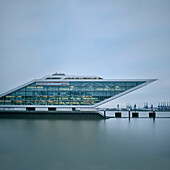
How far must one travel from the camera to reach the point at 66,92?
45406 millimetres

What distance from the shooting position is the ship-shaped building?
44.7 meters

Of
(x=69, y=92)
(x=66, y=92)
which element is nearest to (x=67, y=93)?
(x=66, y=92)

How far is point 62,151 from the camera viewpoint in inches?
495

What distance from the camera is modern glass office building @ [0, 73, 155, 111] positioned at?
4466 cm

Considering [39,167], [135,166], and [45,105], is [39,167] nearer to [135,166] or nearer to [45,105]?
[135,166]

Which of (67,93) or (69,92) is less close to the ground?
(69,92)

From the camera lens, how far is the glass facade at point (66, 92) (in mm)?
44719

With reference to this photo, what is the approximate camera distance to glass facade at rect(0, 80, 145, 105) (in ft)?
147

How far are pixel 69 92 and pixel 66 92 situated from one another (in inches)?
34.9

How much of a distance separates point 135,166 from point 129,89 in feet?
120

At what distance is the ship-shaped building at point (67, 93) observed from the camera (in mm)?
44656

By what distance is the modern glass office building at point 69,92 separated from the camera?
44656 mm

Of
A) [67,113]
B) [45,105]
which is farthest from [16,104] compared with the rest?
[67,113]

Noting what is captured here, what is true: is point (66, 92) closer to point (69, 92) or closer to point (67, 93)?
point (67, 93)
